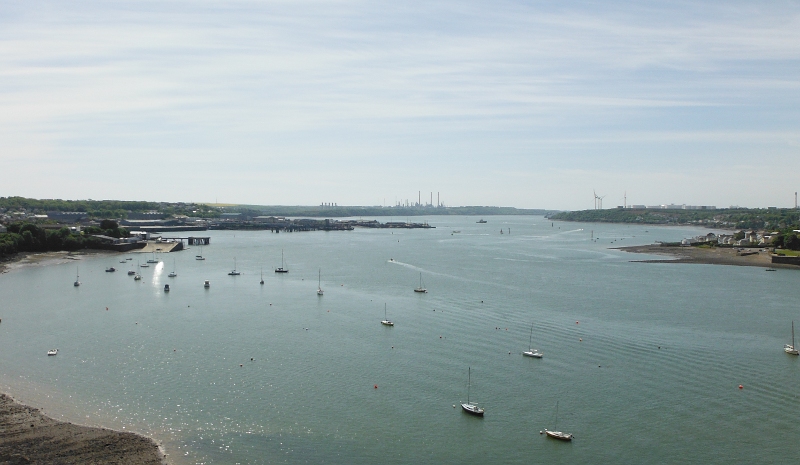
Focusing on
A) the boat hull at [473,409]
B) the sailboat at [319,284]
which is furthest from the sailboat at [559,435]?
the sailboat at [319,284]

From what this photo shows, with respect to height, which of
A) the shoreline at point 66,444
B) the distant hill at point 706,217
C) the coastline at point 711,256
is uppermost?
the distant hill at point 706,217

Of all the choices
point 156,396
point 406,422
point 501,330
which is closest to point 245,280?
point 501,330

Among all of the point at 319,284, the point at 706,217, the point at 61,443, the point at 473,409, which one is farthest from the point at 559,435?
the point at 706,217

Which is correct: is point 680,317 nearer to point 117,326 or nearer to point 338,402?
point 338,402

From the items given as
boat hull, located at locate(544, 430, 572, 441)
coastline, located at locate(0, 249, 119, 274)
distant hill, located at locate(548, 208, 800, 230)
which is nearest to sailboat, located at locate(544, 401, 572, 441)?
boat hull, located at locate(544, 430, 572, 441)

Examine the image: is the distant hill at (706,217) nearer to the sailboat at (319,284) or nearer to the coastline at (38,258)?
the sailboat at (319,284)

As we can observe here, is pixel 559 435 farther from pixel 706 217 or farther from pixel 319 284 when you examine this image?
pixel 706 217
